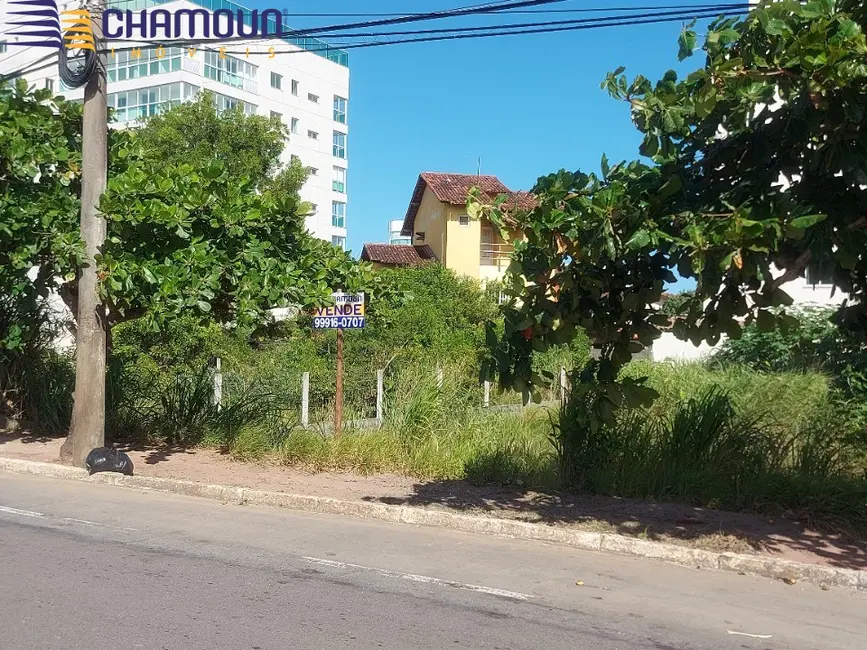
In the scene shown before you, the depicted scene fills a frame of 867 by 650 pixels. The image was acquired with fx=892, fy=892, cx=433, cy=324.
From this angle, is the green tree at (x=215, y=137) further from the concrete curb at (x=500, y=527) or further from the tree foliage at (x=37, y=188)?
the concrete curb at (x=500, y=527)

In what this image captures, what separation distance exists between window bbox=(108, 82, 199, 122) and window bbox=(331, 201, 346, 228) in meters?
17.5

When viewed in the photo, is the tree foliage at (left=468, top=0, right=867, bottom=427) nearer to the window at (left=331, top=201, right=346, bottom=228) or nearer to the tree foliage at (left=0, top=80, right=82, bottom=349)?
the tree foliage at (left=0, top=80, right=82, bottom=349)

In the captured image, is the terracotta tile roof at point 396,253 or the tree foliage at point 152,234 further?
the terracotta tile roof at point 396,253

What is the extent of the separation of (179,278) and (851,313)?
735 cm

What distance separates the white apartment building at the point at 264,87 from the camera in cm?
4675

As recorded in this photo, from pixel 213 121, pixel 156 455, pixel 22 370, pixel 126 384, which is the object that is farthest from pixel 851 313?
pixel 213 121

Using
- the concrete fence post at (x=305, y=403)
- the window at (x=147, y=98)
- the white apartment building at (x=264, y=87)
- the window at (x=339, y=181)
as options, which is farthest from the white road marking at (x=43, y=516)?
the window at (x=339, y=181)

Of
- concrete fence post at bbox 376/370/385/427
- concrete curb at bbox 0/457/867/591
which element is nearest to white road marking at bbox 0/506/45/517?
concrete curb at bbox 0/457/867/591

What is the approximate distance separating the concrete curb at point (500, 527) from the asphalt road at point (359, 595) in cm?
17

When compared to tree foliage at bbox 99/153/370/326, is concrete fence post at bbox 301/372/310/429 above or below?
below

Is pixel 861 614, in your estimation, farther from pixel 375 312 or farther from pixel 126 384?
pixel 126 384

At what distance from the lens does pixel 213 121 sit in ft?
79.7

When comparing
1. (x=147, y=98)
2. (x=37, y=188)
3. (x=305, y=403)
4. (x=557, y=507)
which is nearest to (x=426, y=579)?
(x=557, y=507)

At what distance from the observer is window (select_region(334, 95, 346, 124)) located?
202 ft
